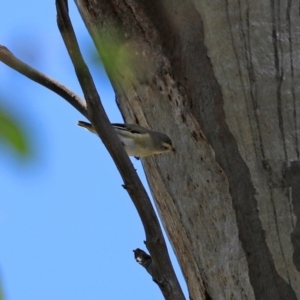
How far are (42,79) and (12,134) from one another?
2.29ft

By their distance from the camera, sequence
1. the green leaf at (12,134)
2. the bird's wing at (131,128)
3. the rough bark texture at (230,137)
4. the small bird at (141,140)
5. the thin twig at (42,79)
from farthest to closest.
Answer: the bird's wing at (131,128) → the small bird at (141,140) → the rough bark texture at (230,137) → the thin twig at (42,79) → the green leaf at (12,134)

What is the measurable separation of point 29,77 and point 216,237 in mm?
631

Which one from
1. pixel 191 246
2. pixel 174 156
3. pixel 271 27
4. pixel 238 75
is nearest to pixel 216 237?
pixel 191 246

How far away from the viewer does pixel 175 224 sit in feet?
5.24

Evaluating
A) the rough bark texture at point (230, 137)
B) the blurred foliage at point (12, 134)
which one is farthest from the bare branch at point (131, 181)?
the blurred foliage at point (12, 134)

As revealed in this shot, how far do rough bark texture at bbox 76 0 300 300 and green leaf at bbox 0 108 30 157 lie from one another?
0.97 m

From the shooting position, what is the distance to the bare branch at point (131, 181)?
3.56ft

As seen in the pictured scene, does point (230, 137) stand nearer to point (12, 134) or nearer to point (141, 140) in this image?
point (141, 140)

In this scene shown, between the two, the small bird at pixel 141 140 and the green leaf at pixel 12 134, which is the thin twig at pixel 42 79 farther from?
the green leaf at pixel 12 134

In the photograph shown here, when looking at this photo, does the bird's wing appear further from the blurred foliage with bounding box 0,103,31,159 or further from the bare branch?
the blurred foliage with bounding box 0,103,31,159

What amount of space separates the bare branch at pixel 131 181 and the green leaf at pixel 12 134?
548mm

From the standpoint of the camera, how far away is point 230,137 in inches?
58.2

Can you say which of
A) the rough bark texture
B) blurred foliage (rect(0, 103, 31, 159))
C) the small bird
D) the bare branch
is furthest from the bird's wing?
blurred foliage (rect(0, 103, 31, 159))

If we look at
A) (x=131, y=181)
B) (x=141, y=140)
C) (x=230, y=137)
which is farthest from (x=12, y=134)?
(x=141, y=140)
